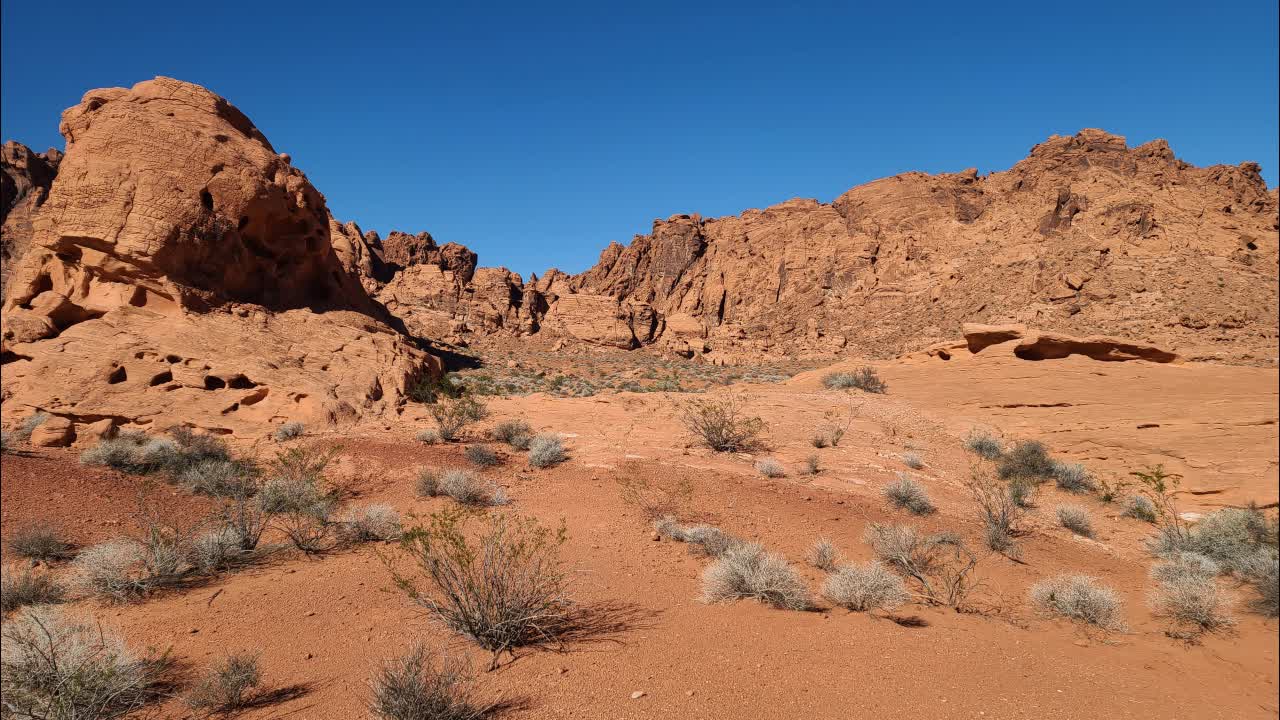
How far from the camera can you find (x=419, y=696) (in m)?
3.09

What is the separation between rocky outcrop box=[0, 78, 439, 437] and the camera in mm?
10969

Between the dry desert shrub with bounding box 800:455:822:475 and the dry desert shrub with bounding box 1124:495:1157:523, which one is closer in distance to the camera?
the dry desert shrub with bounding box 1124:495:1157:523

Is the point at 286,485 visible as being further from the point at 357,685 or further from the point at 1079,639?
the point at 1079,639

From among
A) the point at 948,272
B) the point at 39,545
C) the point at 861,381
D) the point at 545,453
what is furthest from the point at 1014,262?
the point at 39,545

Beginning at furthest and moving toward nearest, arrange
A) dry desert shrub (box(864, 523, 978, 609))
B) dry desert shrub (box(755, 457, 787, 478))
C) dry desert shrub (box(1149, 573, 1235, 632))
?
1. dry desert shrub (box(755, 457, 787, 478))
2. dry desert shrub (box(864, 523, 978, 609))
3. dry desert shrub (box(1149, 573, 1235, 632))

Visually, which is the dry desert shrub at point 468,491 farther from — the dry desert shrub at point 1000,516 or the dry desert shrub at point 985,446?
the dry desert shrub at point 985,446

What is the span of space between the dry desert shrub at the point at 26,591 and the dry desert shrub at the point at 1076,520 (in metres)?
12.0

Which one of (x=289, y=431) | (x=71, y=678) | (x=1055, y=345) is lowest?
(x=71, y=678)

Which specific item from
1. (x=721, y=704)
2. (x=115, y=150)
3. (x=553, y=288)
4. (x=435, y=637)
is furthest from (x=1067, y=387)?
(x=553, y=288)

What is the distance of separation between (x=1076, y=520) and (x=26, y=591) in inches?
481

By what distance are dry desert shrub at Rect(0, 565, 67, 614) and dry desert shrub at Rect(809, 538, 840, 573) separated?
284 inches

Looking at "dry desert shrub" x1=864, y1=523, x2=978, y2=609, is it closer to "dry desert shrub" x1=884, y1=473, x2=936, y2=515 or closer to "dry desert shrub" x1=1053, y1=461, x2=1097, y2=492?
"dry desert shrub" x1=884, y1=473, x2=936, y2=515

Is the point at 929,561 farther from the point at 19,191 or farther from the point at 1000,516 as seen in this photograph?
the point at 19,191

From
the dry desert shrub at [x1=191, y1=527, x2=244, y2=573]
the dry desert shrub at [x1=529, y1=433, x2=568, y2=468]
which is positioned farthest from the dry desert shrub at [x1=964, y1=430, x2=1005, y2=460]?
the dry desert shrub at [x1=191, y1=527, x2=244, y2=573]
